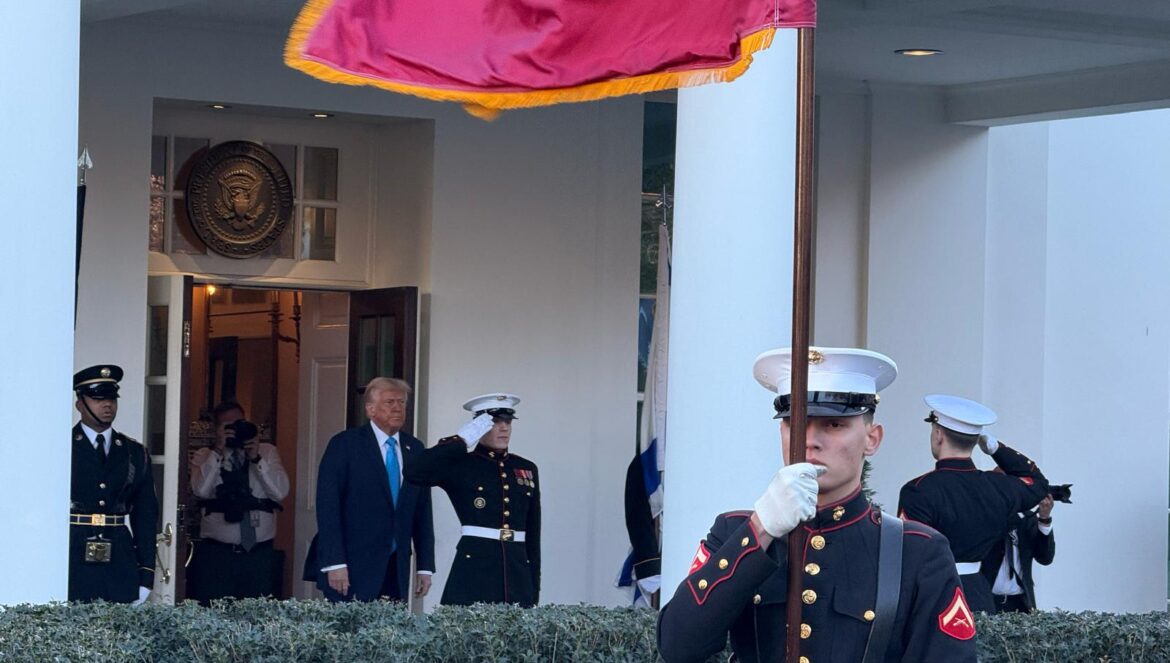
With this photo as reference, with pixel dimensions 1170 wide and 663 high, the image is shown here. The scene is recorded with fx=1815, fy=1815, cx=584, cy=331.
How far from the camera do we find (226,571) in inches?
450

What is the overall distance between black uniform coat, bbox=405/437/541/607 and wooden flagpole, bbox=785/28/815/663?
6.09 m

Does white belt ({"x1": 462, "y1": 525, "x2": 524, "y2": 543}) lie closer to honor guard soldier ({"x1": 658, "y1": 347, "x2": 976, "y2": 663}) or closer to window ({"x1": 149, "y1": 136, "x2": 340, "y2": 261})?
window ({"x1": 149, "y1": 136, "x2": 340, "y2": 261})

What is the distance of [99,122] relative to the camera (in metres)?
10.2

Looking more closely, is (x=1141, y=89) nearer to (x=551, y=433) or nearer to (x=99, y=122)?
(x=551, y=433)

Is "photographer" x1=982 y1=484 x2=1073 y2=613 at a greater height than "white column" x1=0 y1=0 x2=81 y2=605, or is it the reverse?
"white column" x1=0 y1=0 x2=81 y2=605

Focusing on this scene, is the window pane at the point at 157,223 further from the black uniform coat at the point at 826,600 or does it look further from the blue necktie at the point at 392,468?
the black uniform coat at the point at 826,600

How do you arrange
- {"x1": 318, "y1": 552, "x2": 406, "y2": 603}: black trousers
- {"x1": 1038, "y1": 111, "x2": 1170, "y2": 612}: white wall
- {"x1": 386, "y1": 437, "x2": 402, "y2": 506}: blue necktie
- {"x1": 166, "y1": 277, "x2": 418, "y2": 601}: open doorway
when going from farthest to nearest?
{"x1": 1038, "y1": 111, "x2": 1170, "y2": 612}: white wall
{"x1": 166, "y1": 277, "x2": 418, "y2": 601}: open doorway
{"x1": 386, "y1": 437, "x2": 402, "y2": 506}: blue necktie
{"x1": 318, "y1": 552, "x2": 406, "y2": 603}: black trousers

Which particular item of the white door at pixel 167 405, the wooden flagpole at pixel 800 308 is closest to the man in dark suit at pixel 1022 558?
the white door at pixel 167 405

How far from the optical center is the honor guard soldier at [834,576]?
348 centimetres

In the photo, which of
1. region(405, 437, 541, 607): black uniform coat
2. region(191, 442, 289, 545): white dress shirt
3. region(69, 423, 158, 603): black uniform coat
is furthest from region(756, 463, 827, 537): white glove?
region(191, 442, 289, 545): white dress shirt

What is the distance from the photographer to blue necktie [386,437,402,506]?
10039 mm

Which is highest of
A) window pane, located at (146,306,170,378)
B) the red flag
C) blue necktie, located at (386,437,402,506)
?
the red flag

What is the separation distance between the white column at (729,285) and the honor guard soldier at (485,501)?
3.44 metres

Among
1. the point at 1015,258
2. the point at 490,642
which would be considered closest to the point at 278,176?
the point at 1015,258
